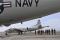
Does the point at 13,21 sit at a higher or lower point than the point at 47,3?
lower

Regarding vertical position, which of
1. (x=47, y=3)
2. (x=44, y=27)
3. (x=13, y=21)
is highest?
(x=47, y=3)

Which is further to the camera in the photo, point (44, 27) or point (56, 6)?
point (44, 27)

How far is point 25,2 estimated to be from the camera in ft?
25.6

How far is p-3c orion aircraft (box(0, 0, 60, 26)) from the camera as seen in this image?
25.5 feet

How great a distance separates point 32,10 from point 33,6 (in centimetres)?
16

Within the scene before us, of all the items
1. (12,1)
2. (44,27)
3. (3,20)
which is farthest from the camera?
(44,27)

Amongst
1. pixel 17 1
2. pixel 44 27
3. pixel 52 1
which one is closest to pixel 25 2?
pixel 17 1

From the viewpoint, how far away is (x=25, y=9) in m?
7.94

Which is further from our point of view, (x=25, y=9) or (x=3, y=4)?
(x=25, y=9)

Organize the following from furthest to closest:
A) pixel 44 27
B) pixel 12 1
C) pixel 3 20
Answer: pixel 44 27
pixel 3 20
pixel 12 1

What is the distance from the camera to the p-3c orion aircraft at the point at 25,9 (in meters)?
7.78

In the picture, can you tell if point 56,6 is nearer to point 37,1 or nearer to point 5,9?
point 37,1

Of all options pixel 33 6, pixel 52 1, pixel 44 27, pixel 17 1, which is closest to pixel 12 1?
pixel 17 1

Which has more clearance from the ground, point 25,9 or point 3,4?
point 3,4
